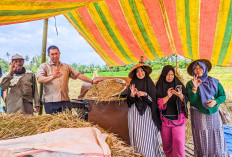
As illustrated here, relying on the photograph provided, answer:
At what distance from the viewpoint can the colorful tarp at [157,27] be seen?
3.27 metres

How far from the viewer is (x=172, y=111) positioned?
9.96 ft

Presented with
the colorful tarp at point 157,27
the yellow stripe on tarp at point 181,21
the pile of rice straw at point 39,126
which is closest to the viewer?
the pile of rice straw at point 39,126

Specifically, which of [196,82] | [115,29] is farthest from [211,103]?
[115,29]

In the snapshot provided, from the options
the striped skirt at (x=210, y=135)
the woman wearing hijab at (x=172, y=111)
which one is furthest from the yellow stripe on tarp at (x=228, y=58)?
the woman wearing hijab at (x=172, y=111)

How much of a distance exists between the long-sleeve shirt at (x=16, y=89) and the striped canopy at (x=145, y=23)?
137 centimetres

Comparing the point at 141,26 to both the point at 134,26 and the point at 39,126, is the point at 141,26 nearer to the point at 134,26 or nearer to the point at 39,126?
the point at 134,26

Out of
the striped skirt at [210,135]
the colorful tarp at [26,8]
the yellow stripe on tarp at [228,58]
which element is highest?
the colorful tarp at [26,8]

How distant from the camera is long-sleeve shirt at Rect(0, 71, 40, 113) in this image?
339cm

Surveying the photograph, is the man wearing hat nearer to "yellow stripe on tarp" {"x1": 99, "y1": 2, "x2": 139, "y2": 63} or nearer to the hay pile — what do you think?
the hay pile

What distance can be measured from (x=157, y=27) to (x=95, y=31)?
1.58 m

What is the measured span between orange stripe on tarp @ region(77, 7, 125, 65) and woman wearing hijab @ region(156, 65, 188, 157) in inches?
84.1

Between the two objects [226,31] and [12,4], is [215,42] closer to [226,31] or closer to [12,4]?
[226,31]

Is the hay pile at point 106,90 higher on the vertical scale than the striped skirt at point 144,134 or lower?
higher

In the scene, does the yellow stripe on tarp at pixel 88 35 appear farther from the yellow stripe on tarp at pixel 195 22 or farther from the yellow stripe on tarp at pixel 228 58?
the yellow stripe on tarp at pixel 228 58
